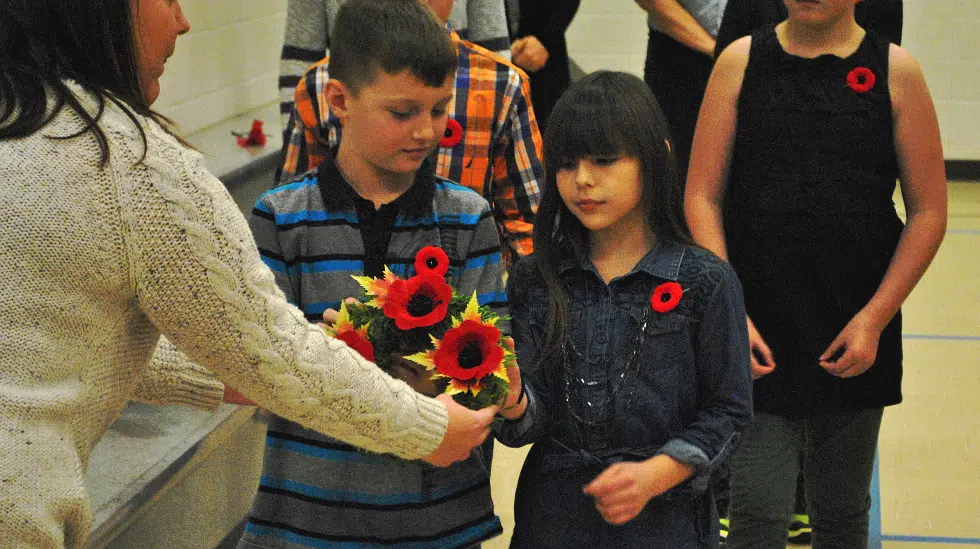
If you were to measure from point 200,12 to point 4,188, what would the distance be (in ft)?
15.7

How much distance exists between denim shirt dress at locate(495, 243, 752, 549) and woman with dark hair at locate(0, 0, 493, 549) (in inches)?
23.8

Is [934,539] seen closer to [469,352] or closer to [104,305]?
[469,352]

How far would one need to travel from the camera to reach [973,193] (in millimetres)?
8305

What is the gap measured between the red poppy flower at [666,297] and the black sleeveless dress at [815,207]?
0.58 meters

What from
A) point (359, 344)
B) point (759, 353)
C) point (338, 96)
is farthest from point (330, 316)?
point (759, 353)

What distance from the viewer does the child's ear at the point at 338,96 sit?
234cm

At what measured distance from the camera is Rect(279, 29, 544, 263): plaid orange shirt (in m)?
2.80

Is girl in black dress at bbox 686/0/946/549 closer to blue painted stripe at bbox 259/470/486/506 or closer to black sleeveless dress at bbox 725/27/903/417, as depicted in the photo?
black sleeveless dress at bbox 725/27/903/417

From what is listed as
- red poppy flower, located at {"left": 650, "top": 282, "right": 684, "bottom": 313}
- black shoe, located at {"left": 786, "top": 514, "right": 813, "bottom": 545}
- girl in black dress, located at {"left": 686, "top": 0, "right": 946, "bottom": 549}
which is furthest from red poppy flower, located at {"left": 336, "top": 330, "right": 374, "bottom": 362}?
black shoe, located at {"left": 786, "top": 514, "right": 813, "bottom": 545}

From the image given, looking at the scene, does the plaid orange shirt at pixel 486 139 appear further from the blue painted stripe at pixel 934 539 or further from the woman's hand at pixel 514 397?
the blue painted stripe at pixel 934 539

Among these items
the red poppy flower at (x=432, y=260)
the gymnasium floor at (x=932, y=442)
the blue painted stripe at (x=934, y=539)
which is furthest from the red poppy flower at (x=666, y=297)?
the blue painted stripe at (x=934, y=539)

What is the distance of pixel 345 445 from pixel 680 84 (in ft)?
8.73

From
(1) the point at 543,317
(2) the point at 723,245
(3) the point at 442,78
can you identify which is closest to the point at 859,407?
(2) the point at 723,245

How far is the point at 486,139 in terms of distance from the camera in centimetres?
281
